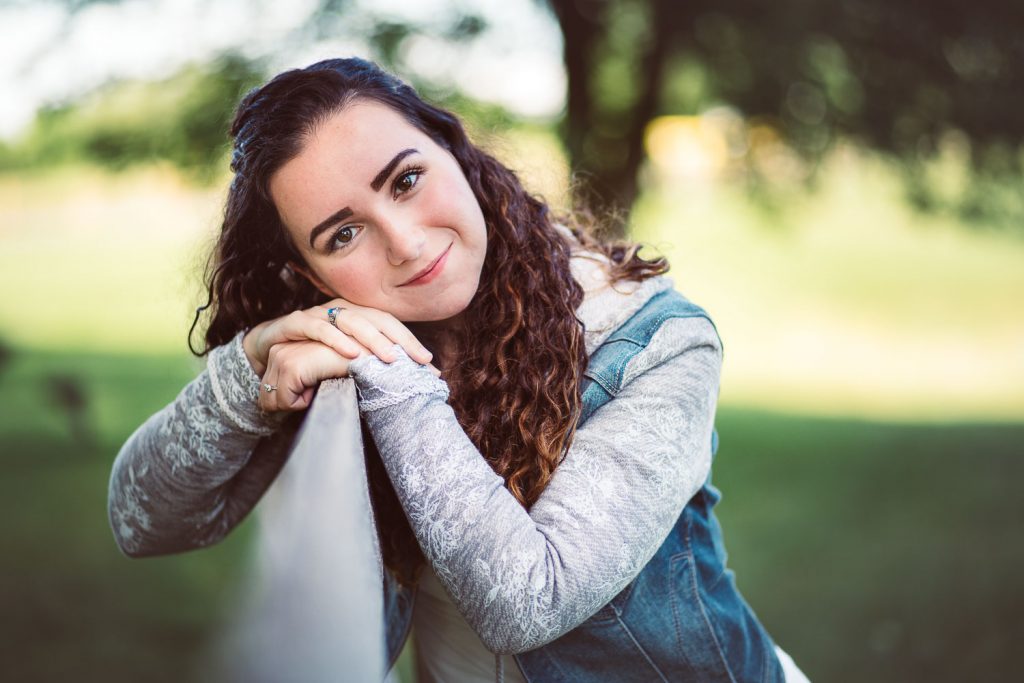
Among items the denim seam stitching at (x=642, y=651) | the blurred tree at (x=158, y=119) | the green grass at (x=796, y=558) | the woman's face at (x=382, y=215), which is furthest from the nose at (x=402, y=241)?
the blurred tree at (x=158, y=119)

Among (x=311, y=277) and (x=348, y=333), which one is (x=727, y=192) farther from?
(x=348, y=333)

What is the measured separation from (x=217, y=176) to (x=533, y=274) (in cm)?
540

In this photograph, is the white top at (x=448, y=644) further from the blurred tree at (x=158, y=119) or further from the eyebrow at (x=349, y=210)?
the blurred tree at (x=158, y=119)

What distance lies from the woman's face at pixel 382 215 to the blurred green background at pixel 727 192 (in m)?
0.74

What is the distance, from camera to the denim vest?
5.26 ft

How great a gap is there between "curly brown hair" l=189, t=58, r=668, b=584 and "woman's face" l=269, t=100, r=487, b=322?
4 centimetres

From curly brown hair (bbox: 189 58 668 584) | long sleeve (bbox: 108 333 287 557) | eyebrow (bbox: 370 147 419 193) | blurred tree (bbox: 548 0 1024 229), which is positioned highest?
eyebrow (bbox: 370 147 419 193)

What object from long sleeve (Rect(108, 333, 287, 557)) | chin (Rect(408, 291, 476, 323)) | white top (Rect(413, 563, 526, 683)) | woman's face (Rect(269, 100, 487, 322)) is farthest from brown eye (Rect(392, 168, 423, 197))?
white top (Rect(413, 563, 526, 683))

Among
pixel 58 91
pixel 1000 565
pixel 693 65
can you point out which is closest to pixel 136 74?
pixel 58 91

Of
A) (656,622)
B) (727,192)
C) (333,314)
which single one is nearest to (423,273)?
(333,314)

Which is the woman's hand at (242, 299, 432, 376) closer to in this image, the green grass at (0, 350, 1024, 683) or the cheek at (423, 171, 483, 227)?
the cheek at (423, 171, 483, 227)

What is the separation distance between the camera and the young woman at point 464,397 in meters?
1.39

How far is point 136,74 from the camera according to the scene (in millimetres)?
6203

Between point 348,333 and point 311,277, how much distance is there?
0.27 metres
